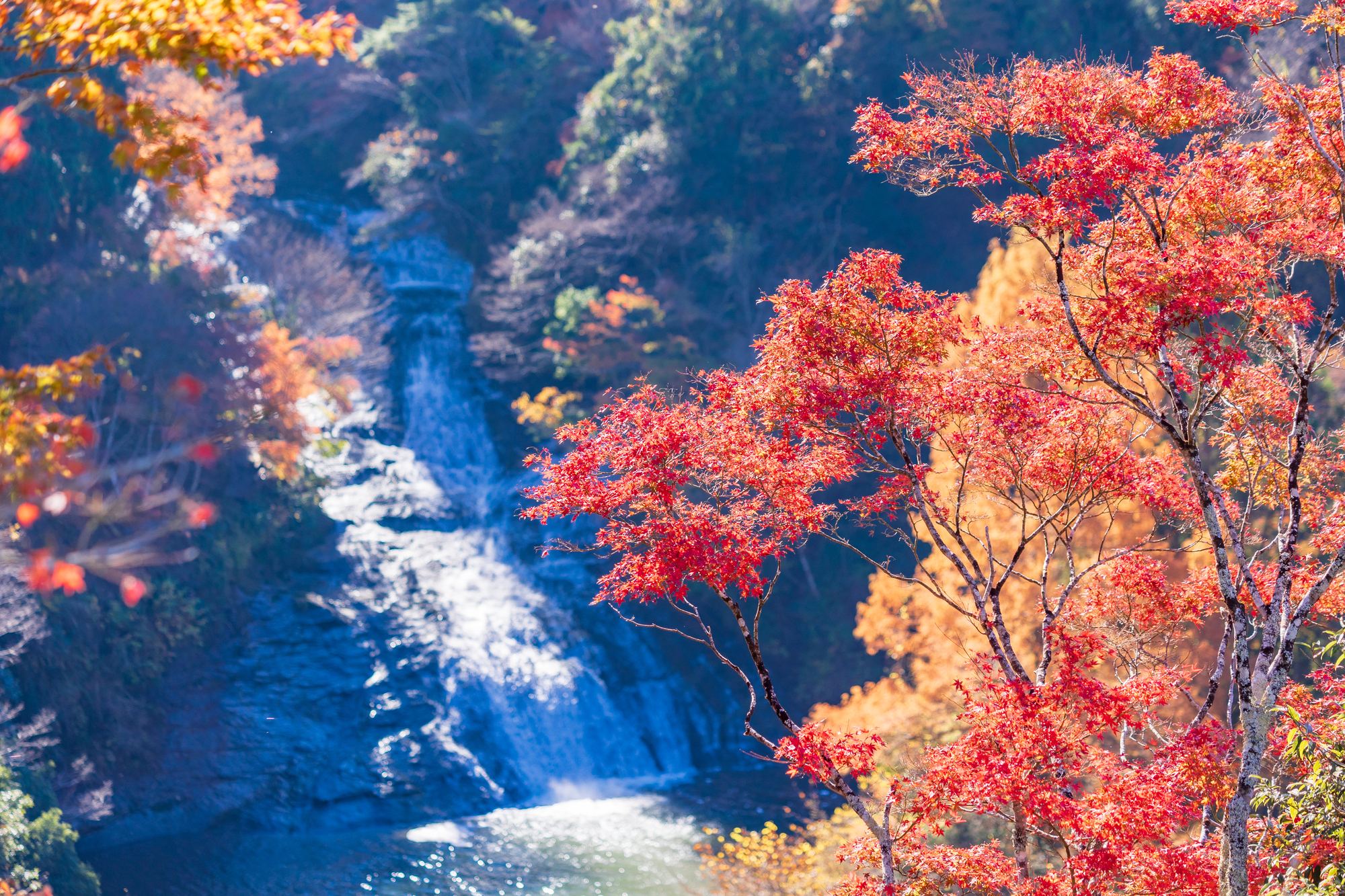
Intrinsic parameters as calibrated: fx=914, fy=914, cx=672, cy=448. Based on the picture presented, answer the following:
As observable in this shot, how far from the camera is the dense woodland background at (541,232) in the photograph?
20.7m

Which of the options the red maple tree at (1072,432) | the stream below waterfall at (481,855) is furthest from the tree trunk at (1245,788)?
the stream below waterfall at (481,855)

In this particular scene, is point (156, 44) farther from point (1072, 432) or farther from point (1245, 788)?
point (1245, 788)

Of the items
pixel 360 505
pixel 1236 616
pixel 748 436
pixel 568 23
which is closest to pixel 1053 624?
pixel 1236 616

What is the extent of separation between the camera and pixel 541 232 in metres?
29.2

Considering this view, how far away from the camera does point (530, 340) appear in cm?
2958

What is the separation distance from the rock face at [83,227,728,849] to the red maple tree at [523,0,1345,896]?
14.5m

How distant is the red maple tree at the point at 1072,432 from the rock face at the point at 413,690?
1448 centimetres

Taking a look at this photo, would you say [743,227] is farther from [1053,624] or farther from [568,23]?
[1053,624]

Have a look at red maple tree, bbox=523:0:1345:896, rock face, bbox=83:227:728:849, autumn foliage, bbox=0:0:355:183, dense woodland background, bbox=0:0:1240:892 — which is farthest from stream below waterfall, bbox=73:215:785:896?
autumn foliage, bbox=0:0:355:183

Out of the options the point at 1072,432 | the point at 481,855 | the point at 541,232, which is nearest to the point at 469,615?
the point at 481,855

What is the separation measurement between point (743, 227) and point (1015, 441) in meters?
20.8

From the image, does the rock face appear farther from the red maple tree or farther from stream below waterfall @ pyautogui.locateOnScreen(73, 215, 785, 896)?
the red maple tree

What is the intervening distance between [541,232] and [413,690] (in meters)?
14.7

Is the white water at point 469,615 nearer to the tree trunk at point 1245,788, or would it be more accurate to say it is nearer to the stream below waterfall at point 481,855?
the stream below waterfall at point 481,855
